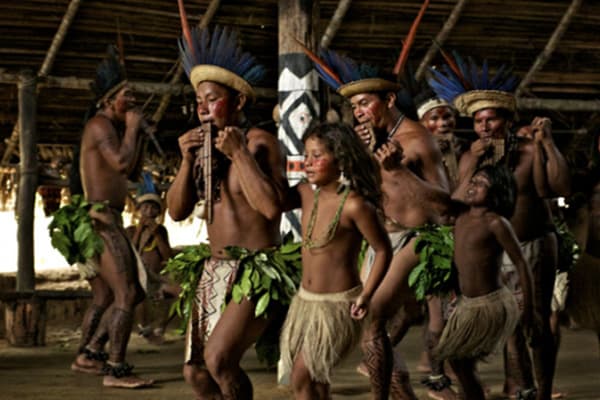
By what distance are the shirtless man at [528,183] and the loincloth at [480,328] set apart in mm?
713

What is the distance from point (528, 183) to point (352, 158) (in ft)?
5.30

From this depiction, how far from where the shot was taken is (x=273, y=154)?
4.41 metres

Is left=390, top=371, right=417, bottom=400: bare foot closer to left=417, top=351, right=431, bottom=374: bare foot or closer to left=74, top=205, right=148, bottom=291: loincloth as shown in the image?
left=417, top=351, right=431, bottom=374: bare foot

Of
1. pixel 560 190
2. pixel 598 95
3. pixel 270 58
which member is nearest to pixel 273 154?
pixel 560 190

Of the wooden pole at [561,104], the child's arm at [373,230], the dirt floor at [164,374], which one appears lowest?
the dirt floor at [164,374]

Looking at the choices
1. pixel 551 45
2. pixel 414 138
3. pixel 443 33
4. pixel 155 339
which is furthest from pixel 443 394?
pixel 551 45

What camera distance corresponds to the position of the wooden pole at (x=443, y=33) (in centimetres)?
A: 962

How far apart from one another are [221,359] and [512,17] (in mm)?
6544

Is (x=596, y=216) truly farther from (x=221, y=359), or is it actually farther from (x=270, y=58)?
(x=270, y=58)

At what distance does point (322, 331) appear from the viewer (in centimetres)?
409

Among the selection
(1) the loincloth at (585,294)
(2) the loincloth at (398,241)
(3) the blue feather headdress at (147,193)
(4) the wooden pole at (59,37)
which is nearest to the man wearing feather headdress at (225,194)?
(2) the loincloth at (398,241)

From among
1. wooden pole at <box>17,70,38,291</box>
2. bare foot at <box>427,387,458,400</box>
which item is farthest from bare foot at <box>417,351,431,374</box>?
wooden pole at <box>17,70,38,291</box>

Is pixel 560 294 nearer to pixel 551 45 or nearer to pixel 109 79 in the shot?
pixel 109 79

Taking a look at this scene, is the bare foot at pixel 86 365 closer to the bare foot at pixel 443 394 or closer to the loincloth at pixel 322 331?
the bare foot at pixel 443 394
